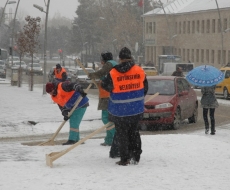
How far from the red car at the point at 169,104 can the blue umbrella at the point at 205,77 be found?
1.77 m

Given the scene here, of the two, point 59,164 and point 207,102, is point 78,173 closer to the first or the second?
point 59,164

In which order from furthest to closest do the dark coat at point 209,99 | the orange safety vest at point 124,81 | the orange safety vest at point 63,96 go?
the dark coat at point 209,99, the orange safety vest at point 63,96, the orange safety vest at point 124,81

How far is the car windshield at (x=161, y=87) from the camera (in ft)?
68.3

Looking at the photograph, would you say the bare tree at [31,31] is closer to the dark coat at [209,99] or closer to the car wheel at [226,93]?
the car wheel at [226,93]

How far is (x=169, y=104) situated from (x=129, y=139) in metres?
9.71

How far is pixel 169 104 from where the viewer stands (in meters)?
20.1

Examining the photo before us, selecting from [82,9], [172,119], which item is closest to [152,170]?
[172,119]

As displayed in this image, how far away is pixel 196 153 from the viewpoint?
38.3 ft

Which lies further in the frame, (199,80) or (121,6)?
(121,6)

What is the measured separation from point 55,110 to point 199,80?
7930 mm

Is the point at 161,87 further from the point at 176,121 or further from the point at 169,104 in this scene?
the point at 176,121

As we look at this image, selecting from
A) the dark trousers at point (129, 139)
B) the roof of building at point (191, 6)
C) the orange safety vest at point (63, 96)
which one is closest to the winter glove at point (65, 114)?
the orange safety vest at point (63, 96)

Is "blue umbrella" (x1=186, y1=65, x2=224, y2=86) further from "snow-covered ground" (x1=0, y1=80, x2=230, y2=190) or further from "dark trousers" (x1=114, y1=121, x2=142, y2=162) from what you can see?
"dark trousers" (x1=114, y1=121, x2=142, y2=162)

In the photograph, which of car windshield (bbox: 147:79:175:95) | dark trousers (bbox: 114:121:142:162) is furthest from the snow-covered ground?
car windshield (bbox: 147:79:175:95)
